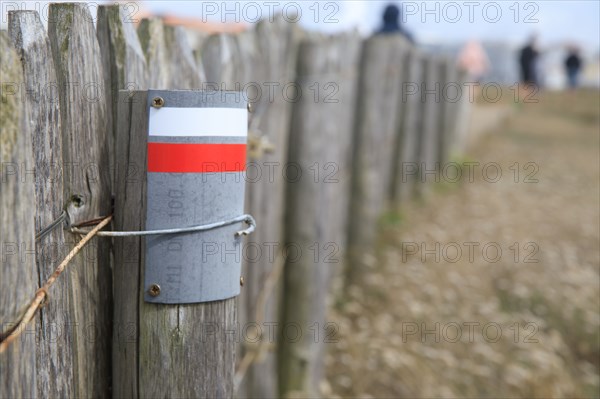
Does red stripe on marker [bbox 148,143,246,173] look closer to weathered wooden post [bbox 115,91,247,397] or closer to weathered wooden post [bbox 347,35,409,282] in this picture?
weathered wooden post [bbox 115,91,247,397]

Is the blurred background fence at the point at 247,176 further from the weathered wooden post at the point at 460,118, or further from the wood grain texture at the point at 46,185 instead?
the weathered wooden post at the point at 460,118

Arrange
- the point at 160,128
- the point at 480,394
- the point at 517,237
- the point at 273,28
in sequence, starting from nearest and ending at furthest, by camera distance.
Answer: the point at 160,128 < the point at 273,28 < the point at 480,394 < the point at 517,237

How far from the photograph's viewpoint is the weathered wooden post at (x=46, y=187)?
1484 mm

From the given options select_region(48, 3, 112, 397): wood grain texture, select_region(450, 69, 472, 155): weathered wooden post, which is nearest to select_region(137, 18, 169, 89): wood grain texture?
select_region(48, 3, 112, 397): wood grain texture

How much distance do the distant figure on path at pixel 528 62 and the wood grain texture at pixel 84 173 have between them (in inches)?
711

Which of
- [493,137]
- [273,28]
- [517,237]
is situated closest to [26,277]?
[273,28]

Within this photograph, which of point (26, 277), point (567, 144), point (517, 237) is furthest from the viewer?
point (567, 144)

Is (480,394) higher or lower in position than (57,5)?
lower

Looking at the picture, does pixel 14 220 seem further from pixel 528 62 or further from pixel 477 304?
pixel 528 62

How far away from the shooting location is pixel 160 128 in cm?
158

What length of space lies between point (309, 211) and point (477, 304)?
192 centimetres

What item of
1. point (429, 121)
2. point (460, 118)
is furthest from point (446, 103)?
point (460, 118)

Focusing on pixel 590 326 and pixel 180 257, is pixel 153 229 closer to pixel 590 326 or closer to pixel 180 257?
pixel 180 257

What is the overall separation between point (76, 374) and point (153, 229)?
38cm
